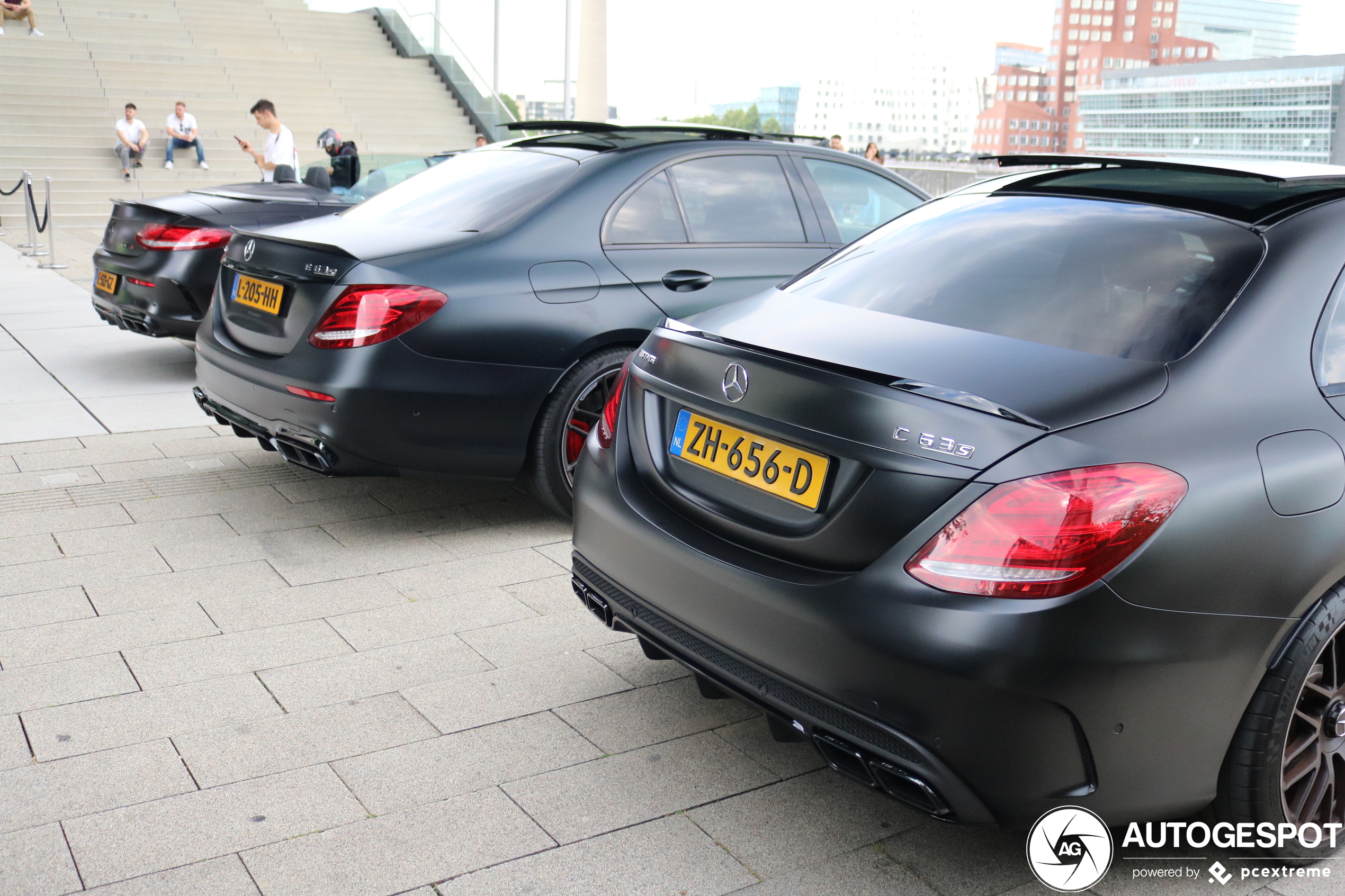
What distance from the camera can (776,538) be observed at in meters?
2.50

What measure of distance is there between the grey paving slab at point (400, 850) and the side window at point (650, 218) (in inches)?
105

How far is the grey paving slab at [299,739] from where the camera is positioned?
296cm

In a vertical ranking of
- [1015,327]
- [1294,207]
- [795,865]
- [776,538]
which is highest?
[1294,207]

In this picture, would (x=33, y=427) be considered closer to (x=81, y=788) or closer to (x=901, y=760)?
(x=81, y=788)

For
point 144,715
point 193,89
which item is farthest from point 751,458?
point 193,89

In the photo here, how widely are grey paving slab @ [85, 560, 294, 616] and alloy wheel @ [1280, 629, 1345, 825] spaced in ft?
10.4

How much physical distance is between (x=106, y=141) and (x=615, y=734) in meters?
23.3

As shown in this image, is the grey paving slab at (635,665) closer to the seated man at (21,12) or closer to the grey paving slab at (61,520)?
the grey paving slab at (61,520)

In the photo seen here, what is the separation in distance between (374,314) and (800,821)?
2460 millimetres

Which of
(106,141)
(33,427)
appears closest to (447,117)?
(106,141)

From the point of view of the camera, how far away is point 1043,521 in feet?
7.07

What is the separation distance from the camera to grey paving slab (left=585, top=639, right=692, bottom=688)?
3.57 metres

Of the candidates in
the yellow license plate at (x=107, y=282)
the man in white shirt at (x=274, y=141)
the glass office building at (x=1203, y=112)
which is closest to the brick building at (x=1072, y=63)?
the glass office building at (x=1203, y=112)

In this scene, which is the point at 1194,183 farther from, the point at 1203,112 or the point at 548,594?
the point at 1203,112
